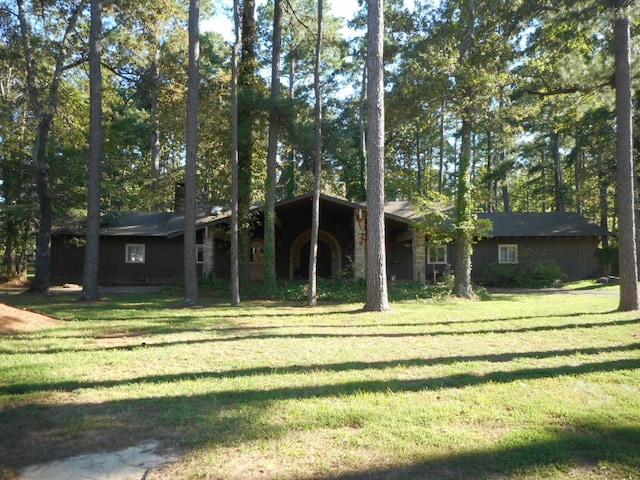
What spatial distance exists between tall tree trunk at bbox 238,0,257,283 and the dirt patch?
26.0 feet

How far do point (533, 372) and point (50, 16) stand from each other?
19.7 m

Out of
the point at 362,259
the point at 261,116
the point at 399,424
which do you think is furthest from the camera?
the point at 362,259

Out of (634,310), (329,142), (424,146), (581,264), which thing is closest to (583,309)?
(634,310)

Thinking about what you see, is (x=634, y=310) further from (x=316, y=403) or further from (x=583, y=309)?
(x=316, y=403)

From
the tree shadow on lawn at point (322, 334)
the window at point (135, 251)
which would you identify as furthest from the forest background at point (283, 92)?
the tree shadow on lawn at point (322, 334)

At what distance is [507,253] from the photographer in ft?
76.5

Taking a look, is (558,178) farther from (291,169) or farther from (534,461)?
(534,461)

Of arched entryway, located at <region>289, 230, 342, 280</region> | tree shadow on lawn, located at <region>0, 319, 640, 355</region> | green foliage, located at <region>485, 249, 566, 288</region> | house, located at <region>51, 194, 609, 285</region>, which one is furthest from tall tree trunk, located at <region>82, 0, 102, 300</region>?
green foliage, located at <region>485, 249, 566, 288</region>

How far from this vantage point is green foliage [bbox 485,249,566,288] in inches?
840

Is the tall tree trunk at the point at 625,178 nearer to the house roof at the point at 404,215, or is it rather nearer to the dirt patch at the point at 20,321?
the house roof at the point at 404,215

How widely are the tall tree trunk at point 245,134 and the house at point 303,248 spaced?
11.3ft

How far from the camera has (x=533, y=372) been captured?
5.23 meters

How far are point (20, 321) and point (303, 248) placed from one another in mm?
14612

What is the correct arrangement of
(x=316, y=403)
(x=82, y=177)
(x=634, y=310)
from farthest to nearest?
(x=82, y=177), (x=634, y=310), (x=316, y=403)
